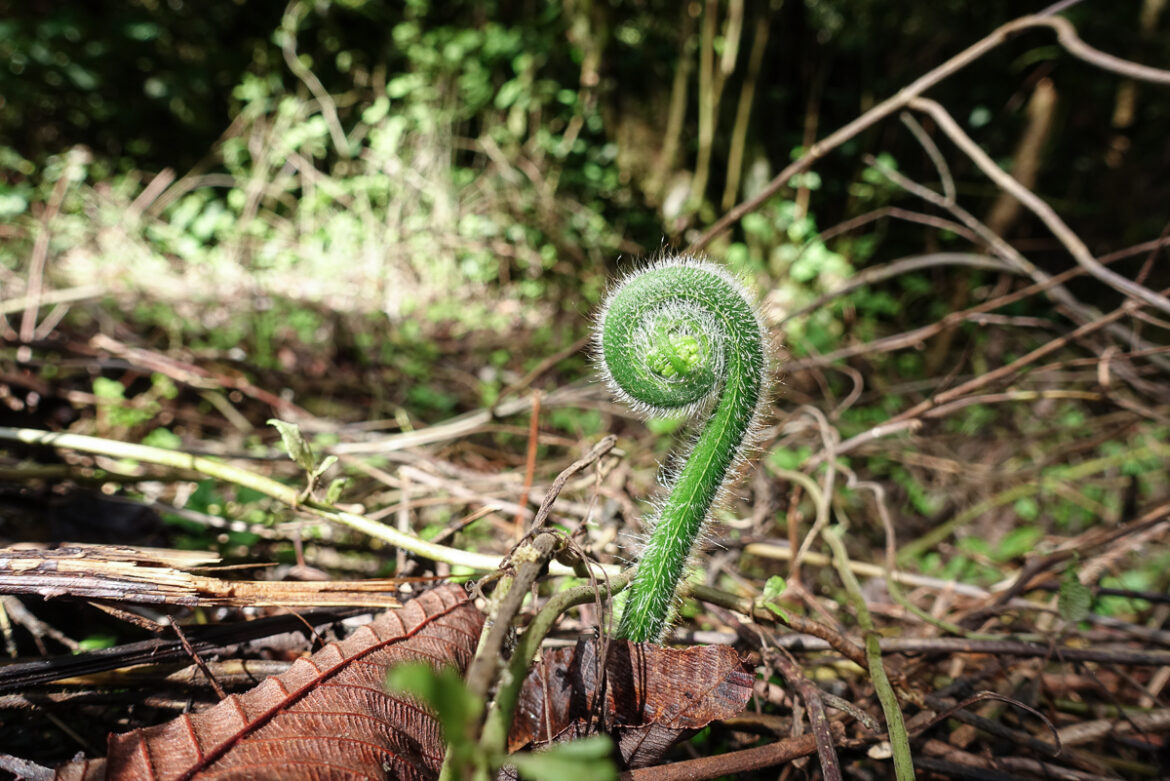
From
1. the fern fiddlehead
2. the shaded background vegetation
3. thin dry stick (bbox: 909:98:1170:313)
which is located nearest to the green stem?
the fern fiddlehead

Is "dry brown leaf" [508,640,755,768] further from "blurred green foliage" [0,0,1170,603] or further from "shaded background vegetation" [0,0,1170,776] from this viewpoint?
"blurred green foliage" [0,0,1170,603]

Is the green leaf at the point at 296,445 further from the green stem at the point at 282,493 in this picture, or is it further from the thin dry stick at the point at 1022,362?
the thin dry stick at the point at 1022,362

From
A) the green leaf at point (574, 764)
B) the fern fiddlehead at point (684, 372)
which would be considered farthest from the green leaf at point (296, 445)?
the green leaf at point (574, 764)

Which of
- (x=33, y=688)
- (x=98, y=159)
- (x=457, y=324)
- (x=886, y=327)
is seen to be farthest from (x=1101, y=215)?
(x=98, y=159)

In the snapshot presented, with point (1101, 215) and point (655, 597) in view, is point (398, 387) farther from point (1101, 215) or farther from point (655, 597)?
point (1101, 215)

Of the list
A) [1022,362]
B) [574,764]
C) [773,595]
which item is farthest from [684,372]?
[1022,362]
